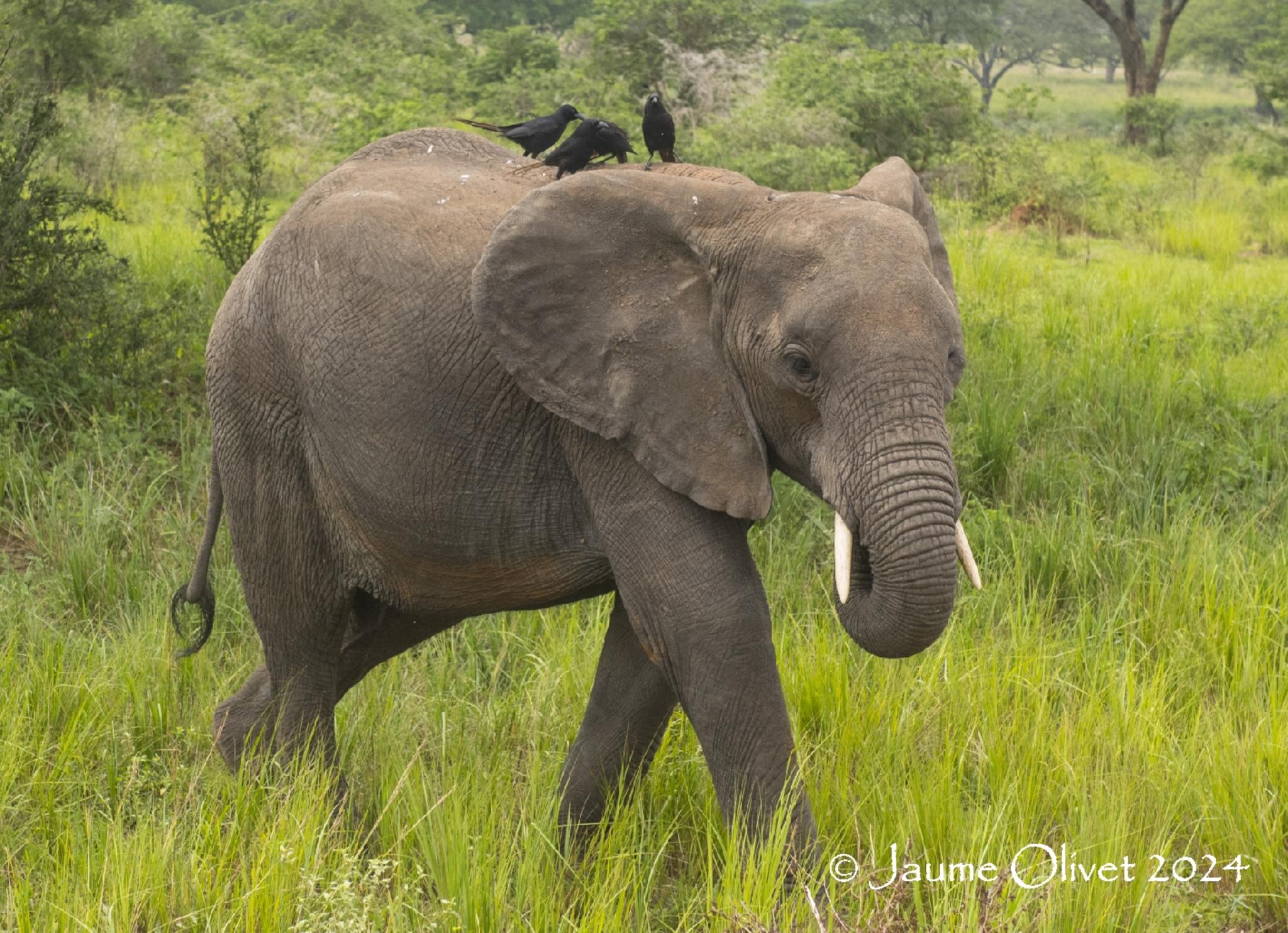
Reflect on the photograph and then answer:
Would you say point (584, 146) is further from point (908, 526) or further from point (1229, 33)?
point (1229, 33)

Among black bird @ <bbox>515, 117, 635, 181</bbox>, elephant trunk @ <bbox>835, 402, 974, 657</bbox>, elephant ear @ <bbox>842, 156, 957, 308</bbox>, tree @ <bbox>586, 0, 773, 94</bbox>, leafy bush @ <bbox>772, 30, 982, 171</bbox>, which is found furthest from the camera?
tree @ <bbox>586, 0, 773, 94</bbox>

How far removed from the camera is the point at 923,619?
8.79 ft

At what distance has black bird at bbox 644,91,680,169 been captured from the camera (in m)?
3.71

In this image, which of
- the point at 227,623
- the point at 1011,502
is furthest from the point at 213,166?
the point at 1011,502

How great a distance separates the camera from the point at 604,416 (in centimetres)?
300

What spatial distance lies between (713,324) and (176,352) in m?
4.19

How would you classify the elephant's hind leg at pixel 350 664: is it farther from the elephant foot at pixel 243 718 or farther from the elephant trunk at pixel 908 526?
the elephant trunk at pixel 908 526

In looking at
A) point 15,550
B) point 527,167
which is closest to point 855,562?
point 527,167

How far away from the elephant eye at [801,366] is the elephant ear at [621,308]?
0.51 ft

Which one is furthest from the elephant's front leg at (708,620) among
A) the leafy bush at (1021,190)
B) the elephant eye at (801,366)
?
the leafy bush at (1021,190)

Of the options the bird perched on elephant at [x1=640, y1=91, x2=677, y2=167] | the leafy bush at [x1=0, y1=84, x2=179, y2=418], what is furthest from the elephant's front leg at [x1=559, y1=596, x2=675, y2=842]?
the leafy bush at [x1=0, y1=84, x2=179, y2=418]

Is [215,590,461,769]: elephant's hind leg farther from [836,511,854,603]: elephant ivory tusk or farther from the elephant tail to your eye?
[836,511,854,603]: elephant ivory tusk

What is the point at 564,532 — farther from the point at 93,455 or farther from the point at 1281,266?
the point at 1281,266

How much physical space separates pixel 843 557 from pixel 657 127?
1.44 meters
